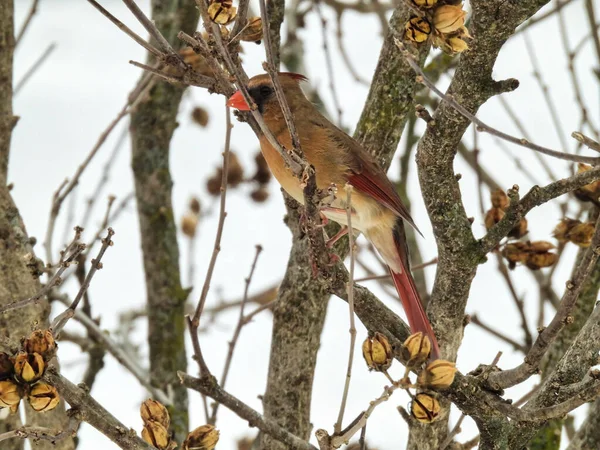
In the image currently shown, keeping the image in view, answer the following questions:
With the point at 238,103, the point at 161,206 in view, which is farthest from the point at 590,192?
the point at 161,206

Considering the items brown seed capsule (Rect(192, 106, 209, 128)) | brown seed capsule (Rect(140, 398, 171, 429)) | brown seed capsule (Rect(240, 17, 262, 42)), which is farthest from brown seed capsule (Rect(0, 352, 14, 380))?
brown seed capsule (Rect(192, 106, 209, 128))

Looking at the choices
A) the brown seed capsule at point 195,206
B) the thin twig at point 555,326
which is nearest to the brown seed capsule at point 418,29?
the thin twig at point 555,326

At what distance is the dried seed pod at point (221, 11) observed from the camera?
1.71 metres

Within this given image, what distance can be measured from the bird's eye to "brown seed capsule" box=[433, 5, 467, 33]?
1303 mm

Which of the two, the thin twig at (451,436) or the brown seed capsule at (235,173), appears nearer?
the thin twig at (451,436)

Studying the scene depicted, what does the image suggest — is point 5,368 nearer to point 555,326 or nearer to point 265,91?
point 555,326

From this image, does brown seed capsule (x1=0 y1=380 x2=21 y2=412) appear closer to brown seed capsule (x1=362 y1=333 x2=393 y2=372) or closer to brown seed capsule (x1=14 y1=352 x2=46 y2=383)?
brown seed capsule (x1=14 y1=352 x2=46 y2=383)

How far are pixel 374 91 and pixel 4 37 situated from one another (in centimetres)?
107

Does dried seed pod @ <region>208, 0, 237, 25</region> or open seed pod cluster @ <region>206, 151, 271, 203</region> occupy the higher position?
open seed pod cluster @ <region>206, 151, 271, 203</region>

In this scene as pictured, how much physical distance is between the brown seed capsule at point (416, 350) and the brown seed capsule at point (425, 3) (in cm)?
58

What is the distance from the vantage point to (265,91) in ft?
9.26

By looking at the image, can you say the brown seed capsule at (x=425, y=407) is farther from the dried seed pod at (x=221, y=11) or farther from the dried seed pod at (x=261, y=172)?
the dried seed pod at (x=261, y=172)

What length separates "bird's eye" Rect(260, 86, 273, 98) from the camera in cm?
282

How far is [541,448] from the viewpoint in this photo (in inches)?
97.1
